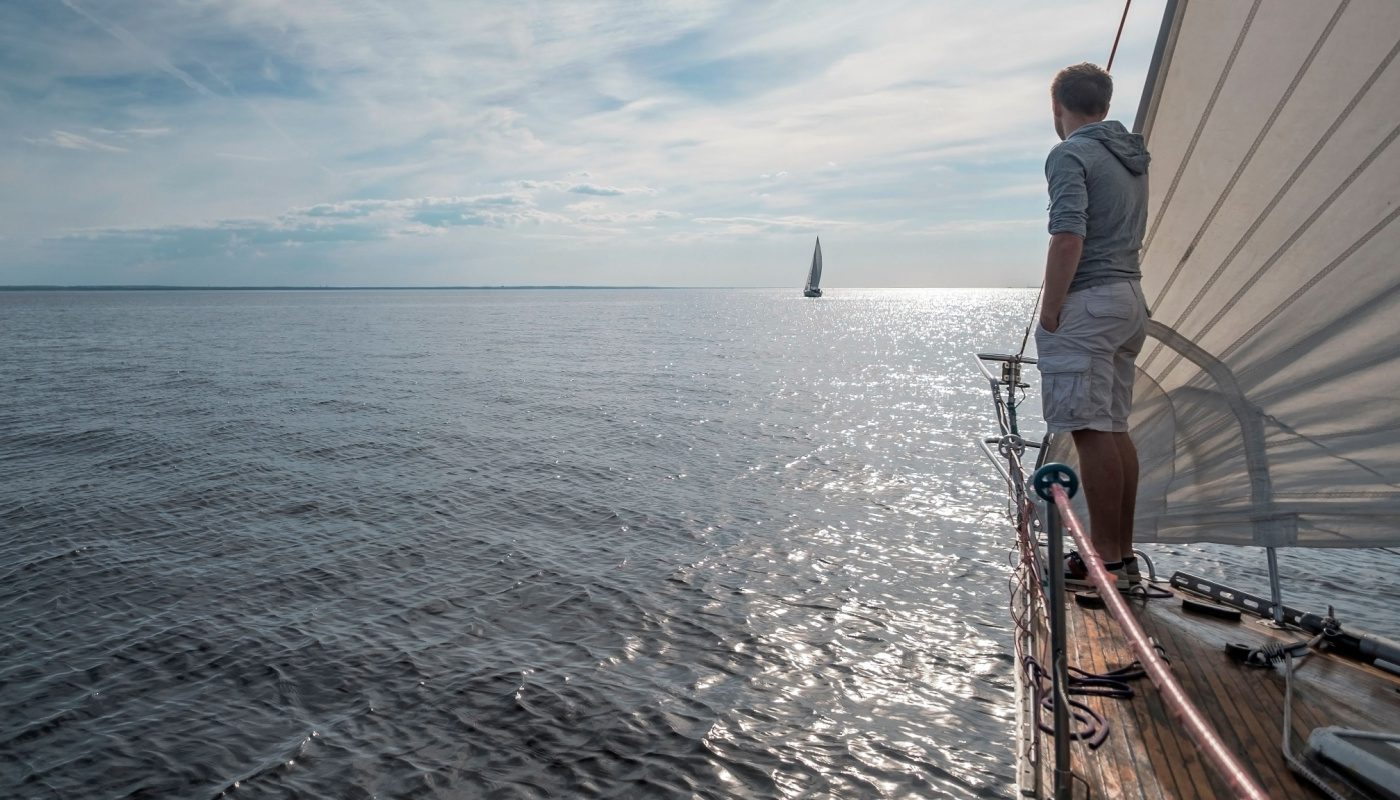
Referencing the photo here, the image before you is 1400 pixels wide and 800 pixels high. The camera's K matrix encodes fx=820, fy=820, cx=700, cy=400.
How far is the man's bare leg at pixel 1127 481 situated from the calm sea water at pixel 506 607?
8.39 feet

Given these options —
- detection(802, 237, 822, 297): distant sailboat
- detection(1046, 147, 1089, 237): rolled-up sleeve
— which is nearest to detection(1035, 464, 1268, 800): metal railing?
detection(1046, 147, 1089, 237): rolled-up sleeve

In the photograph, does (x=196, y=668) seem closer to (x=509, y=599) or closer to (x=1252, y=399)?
(x=509, y=599)

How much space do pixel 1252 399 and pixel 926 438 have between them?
17583 mm

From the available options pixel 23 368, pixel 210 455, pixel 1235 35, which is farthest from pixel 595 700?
pixel 23 368

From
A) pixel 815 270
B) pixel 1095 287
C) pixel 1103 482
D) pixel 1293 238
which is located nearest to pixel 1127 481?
pixel 1103 482

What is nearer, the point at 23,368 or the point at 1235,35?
the point at 1235,35

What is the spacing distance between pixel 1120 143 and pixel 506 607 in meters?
8.14

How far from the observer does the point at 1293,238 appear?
15.0 ft

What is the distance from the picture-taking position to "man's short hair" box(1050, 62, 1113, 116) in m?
5.04

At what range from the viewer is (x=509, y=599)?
10266 millimetres

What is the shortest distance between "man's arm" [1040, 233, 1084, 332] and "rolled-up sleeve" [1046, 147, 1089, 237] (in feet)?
0.16

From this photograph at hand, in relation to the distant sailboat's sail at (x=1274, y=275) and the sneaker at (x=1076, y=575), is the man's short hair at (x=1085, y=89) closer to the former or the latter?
the distant sailboat's sail at (x=1274, y=275)

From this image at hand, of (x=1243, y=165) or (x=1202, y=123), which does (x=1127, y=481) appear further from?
(x=1202, y=123)

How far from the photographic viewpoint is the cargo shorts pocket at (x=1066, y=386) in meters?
4.98
